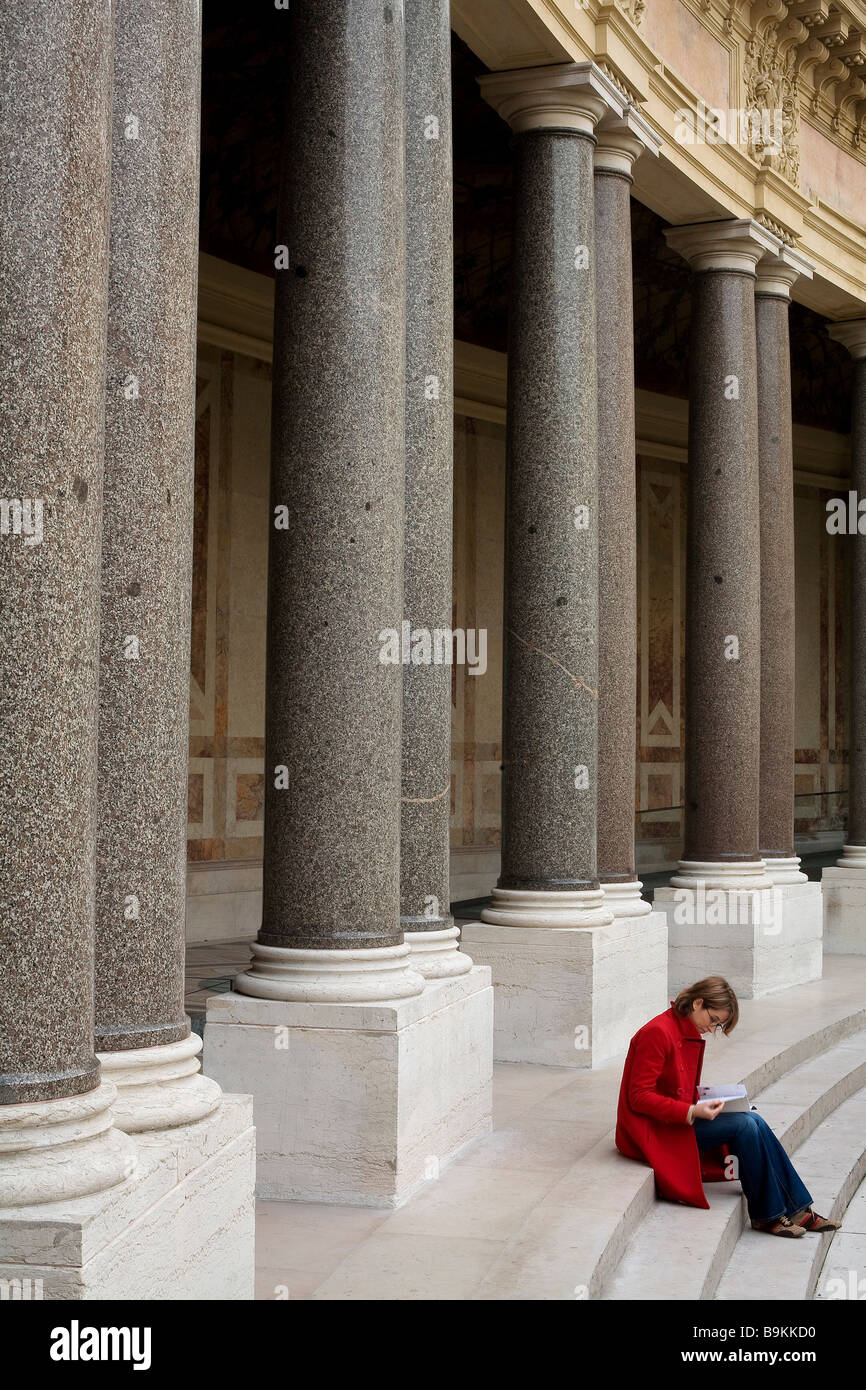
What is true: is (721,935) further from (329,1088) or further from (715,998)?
(329,1088)

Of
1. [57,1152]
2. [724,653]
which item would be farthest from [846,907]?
[57,1152]

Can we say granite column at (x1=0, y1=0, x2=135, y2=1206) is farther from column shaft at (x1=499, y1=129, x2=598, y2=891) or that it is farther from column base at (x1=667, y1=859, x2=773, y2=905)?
column base at (x1=667, y1=859, x2=773, y2=905)

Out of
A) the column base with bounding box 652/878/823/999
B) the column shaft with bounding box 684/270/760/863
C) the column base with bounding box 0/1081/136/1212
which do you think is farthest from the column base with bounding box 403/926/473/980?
the column shaft with bounding box 684/270/760/863

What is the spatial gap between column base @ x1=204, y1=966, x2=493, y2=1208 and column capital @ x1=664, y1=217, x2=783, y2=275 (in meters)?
A: 12.5

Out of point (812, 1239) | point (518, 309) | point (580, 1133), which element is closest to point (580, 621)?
point (518, 309)

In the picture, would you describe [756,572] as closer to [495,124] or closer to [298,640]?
[495,124]

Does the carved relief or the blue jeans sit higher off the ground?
the carved relief

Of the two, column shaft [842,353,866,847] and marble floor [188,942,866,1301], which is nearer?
marble floor [188,942,866,1301]

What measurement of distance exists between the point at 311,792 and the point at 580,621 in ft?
17.7

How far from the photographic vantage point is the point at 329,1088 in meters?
9.23

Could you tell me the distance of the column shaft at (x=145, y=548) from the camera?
23.0 feet

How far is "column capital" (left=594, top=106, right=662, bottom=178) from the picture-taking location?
15.6m

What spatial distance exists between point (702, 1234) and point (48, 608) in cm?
611

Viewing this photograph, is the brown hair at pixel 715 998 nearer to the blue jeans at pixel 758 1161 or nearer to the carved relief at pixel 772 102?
the blue jeans at pixel 758 1161
